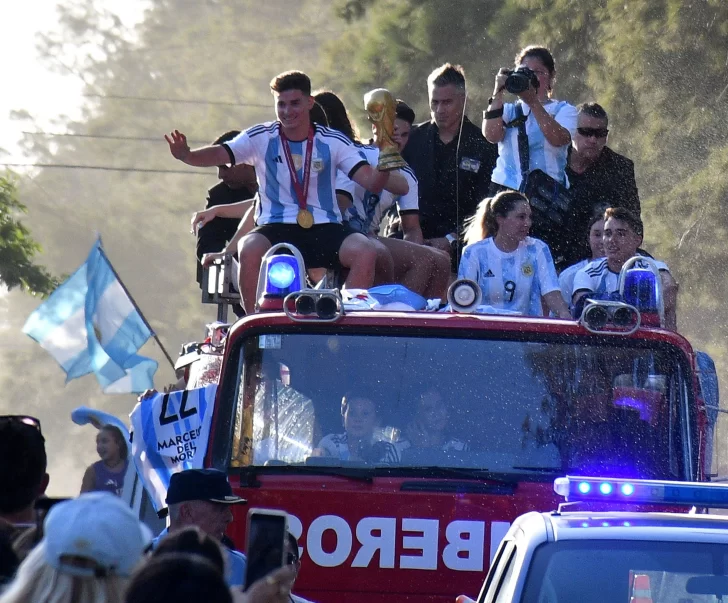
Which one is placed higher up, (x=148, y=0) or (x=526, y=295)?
(x=148, y=0)

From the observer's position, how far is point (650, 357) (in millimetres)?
6863

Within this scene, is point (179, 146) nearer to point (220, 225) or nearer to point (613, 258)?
point (220, 225)

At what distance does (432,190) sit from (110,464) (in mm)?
3207

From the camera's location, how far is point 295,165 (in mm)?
8086

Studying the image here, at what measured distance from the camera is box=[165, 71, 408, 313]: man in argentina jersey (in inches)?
316

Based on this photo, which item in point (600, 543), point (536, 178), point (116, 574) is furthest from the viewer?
point (536, 178)

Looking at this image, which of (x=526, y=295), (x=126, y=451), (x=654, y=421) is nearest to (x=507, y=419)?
(x=654, y=421)

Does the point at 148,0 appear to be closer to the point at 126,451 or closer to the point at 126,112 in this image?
the point at 126,112

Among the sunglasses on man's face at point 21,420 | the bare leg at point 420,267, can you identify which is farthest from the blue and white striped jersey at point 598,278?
the sunglasses on man's face at point 21,420

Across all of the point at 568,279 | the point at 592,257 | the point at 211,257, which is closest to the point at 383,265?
the point at 568,279

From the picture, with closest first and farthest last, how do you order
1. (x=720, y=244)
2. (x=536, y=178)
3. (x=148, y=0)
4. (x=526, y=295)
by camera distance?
1. (x=526, y=295)
2. (x=536, y=178)
3. (x=720, y=244)
4. (x=148, y=0)

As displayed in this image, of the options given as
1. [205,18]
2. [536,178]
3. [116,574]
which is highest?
[205,18]

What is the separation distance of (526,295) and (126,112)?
7262 cm

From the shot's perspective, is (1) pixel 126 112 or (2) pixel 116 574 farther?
(1) pixel 126 112
